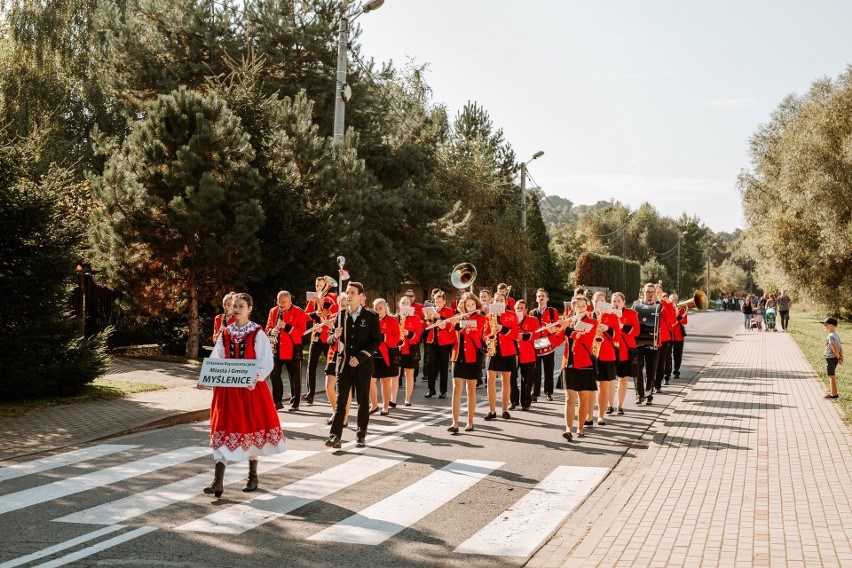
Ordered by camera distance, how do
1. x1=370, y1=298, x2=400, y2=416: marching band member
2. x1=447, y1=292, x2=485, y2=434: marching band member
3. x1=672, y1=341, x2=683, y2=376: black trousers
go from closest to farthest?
x1=447, y1=292, x2=485, y2=434: marching band member
x1=370, y1=298, x2=400, y2=416: marching band member
x1=672, y1=341, x2=683, y2=376: black trousers

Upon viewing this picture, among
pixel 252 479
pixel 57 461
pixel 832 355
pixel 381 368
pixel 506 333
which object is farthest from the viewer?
pixel 832 355

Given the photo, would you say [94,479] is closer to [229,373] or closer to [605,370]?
[229,373]

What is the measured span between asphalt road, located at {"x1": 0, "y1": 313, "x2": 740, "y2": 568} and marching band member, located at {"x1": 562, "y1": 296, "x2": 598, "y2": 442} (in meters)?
0.36

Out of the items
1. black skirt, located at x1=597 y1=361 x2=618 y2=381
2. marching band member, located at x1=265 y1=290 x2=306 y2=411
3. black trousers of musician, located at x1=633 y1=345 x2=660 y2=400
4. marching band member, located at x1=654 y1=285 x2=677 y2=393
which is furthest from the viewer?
marching band member, located at x1=654 y1=285 x2=677 y2=393

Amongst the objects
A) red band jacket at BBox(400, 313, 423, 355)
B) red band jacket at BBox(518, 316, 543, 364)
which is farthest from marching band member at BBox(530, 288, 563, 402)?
→ red band jacket at BBox(400, 313, 423, 355)

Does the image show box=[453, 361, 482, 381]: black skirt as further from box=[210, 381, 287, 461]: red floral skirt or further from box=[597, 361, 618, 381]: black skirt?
box=[210, 381, 287, 461]: red floral skirt

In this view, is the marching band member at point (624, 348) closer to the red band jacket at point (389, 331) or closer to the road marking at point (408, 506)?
the red band jacket at point (389, 331)

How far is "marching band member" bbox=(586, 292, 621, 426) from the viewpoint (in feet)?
39.8

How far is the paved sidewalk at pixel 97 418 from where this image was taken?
36.8 ft

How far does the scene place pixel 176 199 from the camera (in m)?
19.5

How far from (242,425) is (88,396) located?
25.5 ft

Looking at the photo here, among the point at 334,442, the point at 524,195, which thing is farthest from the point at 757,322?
the point at 334,442

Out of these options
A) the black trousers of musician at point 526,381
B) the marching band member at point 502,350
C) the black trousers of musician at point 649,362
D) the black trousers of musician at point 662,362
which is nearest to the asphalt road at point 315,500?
the marching band member at point 502,350

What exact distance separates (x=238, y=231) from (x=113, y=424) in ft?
27.1
